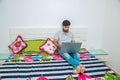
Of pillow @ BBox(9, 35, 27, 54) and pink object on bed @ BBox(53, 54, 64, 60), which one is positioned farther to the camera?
pillow @ BBox(9, 35, 27, 54)

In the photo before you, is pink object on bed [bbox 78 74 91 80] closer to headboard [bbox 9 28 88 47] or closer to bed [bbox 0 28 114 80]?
bed [bbox 0 28 114 80]

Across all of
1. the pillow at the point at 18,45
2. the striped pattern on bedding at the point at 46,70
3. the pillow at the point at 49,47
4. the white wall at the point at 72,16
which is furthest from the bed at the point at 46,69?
the white wall at the point at 72,16

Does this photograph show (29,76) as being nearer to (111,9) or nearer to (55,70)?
(55,70)

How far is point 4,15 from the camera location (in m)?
3.72

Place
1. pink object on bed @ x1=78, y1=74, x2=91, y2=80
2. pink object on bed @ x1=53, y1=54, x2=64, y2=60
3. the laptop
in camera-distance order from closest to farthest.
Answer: pink object on bed @ x1=78, y1=74, x2=91, y2=80, the laptop, pink object on bed @ x1=53, y1=54, x2=64, y2=60

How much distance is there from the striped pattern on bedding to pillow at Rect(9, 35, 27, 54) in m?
0.64

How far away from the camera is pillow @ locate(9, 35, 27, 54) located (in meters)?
3.56

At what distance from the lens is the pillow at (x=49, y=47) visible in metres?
3.54

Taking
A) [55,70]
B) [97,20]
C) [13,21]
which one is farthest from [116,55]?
[13,21]

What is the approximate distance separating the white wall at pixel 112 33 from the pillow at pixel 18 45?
1.93m

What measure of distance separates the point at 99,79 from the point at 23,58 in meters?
1.57

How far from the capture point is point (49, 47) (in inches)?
141

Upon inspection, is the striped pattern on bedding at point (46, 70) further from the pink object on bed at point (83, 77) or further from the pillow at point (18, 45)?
the pillow at point (18, 45)

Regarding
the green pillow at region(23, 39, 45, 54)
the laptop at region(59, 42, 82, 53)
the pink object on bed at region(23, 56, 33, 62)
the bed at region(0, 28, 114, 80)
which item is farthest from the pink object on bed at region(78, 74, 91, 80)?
the green pillow at region(23, 39, 45, 54)
